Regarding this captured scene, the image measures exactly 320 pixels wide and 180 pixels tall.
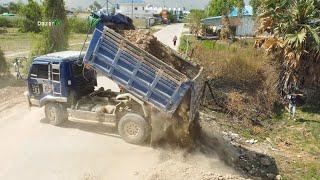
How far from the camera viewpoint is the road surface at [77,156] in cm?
1020

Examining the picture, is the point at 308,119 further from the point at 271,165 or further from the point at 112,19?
the point at 112,19

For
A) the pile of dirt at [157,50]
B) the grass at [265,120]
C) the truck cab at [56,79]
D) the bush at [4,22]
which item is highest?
the bush at [4,22]

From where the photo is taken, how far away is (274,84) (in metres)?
18.5

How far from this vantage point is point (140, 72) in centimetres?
1130

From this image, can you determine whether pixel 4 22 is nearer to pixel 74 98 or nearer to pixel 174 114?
pixel 74 98

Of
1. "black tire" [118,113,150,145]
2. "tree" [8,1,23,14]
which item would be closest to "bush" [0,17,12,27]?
"tree" [8,1,23,14]

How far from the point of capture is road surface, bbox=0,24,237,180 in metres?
10.2

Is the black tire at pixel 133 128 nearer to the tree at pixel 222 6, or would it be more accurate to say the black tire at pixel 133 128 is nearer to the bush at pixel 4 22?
the tree at pixel 222 6

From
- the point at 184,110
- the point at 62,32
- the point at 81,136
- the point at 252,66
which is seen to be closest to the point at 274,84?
the point at 252,66

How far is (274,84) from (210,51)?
17.8 feet

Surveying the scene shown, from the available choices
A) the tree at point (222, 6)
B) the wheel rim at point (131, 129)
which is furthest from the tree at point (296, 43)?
the tree at point (222, 6)

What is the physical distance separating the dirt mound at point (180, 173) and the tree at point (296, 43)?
28.5ft

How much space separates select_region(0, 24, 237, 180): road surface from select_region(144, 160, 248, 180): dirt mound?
3 cm

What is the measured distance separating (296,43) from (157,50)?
295 inches
